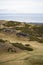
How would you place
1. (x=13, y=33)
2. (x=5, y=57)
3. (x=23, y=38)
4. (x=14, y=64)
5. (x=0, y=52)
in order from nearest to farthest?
(x=14, y=64)
(x=5, y=57)
(x=0, y=52)
(x=23, y=38)
(x=13, y=33)

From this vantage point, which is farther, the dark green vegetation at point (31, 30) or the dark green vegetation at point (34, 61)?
the dark green vegetation at point (31, 30)

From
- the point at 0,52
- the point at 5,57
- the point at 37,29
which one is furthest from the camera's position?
the point at 37,29

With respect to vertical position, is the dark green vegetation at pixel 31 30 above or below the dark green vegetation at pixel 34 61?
below

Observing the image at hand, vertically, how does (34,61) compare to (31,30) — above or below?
above

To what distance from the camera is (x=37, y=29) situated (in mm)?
Answer: 41375

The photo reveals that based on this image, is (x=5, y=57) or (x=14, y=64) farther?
(x=5, y=57)

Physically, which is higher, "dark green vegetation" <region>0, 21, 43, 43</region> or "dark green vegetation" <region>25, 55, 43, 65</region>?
"dark green vegetation" <region>25, 55, 43, 65</region>

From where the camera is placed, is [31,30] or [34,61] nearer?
[34,61]

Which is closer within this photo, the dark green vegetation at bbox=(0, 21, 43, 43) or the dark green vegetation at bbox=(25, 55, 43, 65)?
the dark green vegetation at bbox=(25, 55, 43, 65)

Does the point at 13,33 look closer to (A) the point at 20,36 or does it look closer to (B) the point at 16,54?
(A) the point at 20,36

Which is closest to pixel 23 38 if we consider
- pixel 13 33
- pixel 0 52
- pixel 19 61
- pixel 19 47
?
pixel 13 33

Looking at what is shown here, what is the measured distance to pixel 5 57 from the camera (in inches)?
797

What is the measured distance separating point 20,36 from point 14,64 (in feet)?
53.5

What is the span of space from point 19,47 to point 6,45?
4.96ft
